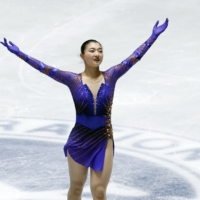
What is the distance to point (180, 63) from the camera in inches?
→ 462

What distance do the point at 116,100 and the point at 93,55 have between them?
419cm

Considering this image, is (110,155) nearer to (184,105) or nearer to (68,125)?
(68,125)

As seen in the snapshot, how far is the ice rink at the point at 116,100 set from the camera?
7.84 metres

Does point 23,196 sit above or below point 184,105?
below

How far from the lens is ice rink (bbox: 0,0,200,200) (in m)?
7.84

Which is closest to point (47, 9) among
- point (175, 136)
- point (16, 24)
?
point (16, 24)

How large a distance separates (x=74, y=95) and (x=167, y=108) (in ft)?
12.8

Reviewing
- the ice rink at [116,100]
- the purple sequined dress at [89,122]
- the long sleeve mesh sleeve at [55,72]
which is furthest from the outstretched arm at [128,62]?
the ice rink at [116,100]

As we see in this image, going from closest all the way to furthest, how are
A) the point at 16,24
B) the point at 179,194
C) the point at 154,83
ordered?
the point at 179,194
the point at 154,83
the point at 16,24

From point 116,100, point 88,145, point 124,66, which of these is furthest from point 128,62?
point 116,100

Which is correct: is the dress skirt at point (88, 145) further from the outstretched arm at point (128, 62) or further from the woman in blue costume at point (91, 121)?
the outstretched arm at point (128, 62)

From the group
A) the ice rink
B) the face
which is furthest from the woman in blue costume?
the ice rink

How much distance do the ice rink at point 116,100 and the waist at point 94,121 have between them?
49.8 inches

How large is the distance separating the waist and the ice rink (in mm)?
1265
